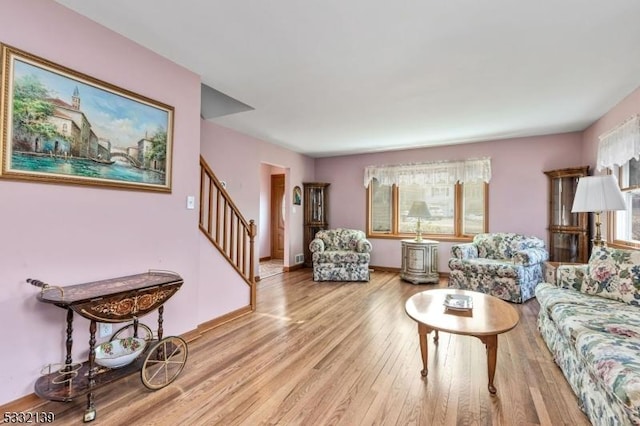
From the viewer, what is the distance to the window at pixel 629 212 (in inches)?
118

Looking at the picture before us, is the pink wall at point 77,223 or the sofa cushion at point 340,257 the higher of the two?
the pink wall at point 77,223

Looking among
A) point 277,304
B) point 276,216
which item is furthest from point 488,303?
point 276,216

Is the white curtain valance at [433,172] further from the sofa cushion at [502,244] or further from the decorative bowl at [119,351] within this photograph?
the decorative bowl at [119,351]

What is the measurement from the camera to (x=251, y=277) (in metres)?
3.42

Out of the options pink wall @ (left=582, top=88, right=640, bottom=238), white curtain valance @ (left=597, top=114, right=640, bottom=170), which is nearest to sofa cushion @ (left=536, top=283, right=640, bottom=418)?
white curtain valance @ (left=597, top=114, right=640, bottom=170)

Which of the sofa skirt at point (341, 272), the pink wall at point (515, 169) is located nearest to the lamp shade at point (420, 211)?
the pink wall at point (515, 169)

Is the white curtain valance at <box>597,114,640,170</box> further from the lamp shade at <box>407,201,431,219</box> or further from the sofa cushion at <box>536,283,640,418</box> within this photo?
the lamp shade at <box>407,201,431,219</box>

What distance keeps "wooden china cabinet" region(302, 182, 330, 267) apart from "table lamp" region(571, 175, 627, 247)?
13.6 feet

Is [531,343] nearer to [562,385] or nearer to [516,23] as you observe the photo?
[562,385]

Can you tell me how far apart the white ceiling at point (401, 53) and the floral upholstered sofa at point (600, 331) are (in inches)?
65.0

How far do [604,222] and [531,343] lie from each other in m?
2.18

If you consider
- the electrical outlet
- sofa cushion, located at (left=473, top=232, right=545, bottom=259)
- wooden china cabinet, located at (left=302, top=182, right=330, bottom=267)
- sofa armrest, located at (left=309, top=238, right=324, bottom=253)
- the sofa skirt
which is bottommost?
the sofa skirt

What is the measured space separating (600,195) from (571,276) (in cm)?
76

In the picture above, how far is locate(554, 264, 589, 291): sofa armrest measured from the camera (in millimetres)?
2551
